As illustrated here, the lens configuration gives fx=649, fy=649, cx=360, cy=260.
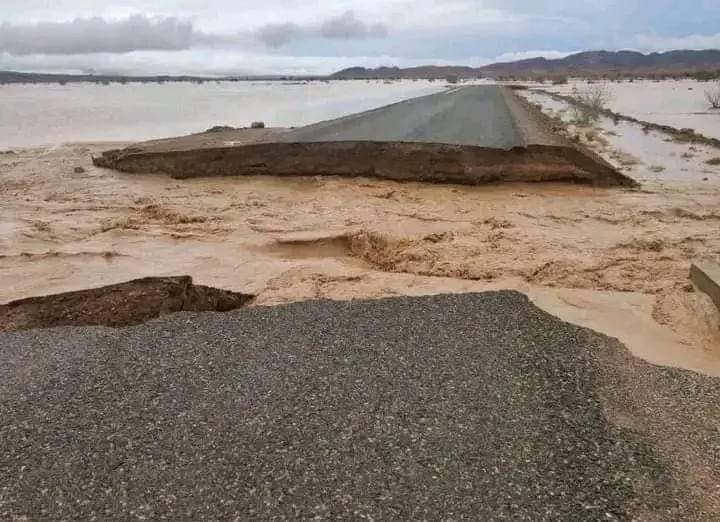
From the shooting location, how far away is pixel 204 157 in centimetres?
1504

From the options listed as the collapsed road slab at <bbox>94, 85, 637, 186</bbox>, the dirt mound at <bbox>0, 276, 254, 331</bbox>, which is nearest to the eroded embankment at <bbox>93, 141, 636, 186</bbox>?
the collapsed road slab at <bbox>94, 85, 637, 186</bbox>

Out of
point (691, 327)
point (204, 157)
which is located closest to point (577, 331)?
point (691, 327)

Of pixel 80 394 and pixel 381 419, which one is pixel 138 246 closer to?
pixel 80 394

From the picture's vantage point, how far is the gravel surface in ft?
10.5

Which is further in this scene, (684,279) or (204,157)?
(204,157)

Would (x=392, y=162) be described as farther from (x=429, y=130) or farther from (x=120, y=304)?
(x=120, y=304)

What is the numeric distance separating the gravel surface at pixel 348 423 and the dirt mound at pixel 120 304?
77 centimetres

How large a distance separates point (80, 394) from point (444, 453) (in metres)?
2.40

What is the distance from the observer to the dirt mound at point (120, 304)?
631 cm

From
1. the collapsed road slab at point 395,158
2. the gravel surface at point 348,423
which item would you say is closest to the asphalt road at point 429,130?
the collapsed road slab at point 395,158

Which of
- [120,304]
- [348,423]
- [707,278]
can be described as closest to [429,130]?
[707,278]

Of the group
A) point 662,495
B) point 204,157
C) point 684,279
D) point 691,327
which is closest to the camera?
Result: point 662,495

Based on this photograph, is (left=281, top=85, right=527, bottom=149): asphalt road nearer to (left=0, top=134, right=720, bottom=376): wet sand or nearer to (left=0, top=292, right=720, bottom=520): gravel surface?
(left=0, top=134, right=720, bottom=376): wet sand

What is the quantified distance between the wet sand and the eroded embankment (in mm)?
395
